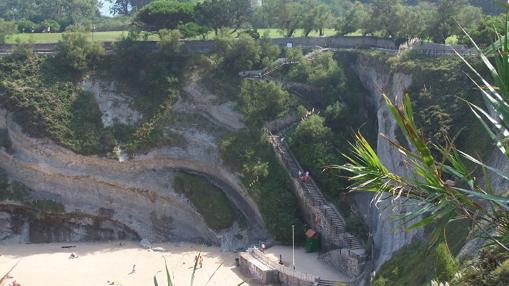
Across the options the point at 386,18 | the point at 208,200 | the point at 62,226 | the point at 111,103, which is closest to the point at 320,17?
the point at 386,18

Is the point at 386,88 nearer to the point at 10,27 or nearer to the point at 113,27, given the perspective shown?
the point at 10,27

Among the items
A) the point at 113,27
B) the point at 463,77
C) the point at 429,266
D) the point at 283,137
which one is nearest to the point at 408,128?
the point at 429,266

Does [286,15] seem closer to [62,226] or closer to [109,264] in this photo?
[62,226]

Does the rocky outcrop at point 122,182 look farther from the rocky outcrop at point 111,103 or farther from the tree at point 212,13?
the tree at point 212,13

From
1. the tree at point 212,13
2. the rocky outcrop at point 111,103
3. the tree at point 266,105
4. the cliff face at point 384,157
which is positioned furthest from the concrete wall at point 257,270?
the tree at point 212,13

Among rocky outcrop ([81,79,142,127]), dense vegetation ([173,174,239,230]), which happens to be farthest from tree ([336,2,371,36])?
dense vegetation ([173,174,239,230])

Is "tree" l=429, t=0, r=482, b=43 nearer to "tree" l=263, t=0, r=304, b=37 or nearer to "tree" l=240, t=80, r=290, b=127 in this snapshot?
"tree" l=240, t=80, r=290, b=127
